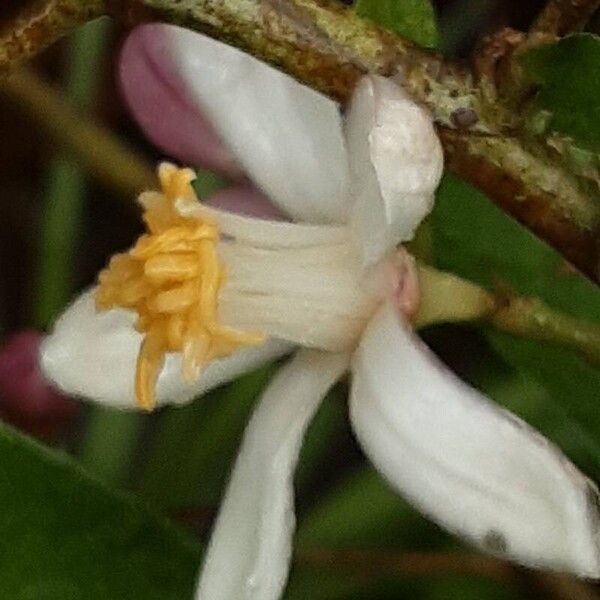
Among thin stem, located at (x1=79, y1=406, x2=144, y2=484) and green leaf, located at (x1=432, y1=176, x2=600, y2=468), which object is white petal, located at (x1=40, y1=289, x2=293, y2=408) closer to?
green leaf, located at (x1=432, y1=176, x2=600, y2=468)

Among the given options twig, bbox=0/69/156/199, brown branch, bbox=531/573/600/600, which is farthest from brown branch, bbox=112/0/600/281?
twig, bbox=0/69/156/199

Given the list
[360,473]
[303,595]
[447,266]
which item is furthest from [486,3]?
[447,266]

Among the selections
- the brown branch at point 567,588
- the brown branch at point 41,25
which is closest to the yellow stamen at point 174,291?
the brown branch at point 41,25

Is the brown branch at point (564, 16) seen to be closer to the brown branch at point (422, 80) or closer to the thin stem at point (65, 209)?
the brown branch at point (422, 80)

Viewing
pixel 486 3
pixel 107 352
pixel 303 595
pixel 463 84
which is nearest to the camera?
pixel 463 84

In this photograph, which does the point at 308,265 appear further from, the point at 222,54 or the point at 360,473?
the point at 360,473

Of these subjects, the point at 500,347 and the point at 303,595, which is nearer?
the point at 500,347
